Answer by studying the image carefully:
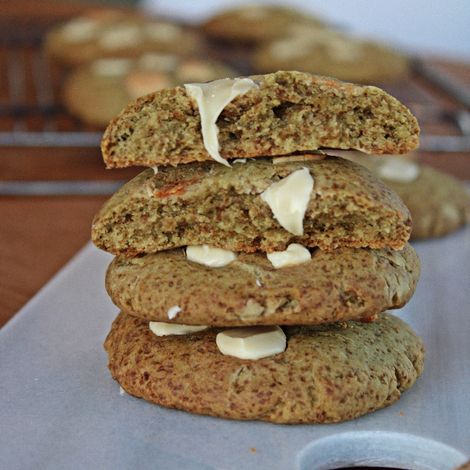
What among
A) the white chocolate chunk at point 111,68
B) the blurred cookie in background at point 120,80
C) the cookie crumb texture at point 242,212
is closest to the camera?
the cookie crumb texture at point 242,212

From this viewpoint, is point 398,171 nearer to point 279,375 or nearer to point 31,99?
point 279,375

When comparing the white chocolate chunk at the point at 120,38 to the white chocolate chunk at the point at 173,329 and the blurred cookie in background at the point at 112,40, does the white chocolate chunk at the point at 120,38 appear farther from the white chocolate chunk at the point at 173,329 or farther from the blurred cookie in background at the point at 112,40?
the white chocolate chunk at the point at 173,329

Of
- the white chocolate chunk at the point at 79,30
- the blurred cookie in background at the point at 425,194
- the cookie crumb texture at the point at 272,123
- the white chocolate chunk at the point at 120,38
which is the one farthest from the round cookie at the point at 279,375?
the white chocolate chunk at the point at 79,30

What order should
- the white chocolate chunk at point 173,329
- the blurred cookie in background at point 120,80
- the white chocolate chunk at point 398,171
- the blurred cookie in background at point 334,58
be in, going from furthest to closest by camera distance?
the blurred cookie in background at point 334,58
the blurred cookie in background at point 120,80
the white chocolate chunk at point 398,171
the white chocolate chunk at point 173,329

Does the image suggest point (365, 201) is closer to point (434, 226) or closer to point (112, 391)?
point (112, 391)

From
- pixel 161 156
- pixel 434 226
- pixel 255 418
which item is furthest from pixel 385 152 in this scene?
pixel 434 226

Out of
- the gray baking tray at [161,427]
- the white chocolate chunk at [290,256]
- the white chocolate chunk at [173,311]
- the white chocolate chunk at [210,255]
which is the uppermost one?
the white chocolate chunk at [290,256]

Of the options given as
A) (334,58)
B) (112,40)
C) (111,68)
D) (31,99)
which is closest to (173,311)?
(111,68)
